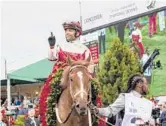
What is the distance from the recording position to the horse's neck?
7.25 meters

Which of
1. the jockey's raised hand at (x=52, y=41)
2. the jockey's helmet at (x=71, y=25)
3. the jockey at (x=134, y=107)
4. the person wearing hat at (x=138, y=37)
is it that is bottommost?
the jockey at (x=134, y=107)

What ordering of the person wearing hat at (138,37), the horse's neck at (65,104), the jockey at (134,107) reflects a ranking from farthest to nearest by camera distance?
1. the person wearing hat at (138,37)
2. the horse's neck at (65,104)
3. the jockey at (134,107)

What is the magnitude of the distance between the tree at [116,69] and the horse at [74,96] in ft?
47.6

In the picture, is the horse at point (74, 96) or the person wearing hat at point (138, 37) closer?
the horse at point (74, 96)

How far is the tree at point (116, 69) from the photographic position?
22109 millimetres

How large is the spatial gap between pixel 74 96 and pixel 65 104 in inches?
27.4

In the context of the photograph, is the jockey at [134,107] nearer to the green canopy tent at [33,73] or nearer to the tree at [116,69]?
the tree at [116,69]

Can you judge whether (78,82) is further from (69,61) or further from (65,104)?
(65,104)

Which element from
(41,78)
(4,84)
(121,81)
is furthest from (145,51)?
(4,84)

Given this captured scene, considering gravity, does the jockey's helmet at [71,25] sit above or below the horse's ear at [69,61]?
above

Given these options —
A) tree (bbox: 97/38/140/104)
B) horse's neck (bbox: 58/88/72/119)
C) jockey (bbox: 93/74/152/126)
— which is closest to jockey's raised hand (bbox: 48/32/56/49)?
horse's neck (bbox: 58/88/72/119)

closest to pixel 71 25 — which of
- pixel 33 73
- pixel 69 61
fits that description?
pixel 69 61

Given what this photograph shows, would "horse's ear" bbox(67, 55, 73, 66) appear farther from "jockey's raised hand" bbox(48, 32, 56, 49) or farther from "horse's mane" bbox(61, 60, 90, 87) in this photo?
"jockey's raised hand" bbox(48, 32, 56, 49)

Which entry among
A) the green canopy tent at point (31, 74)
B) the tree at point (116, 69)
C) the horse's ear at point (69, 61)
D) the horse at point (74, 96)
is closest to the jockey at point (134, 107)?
the horse at point (74, 96)
